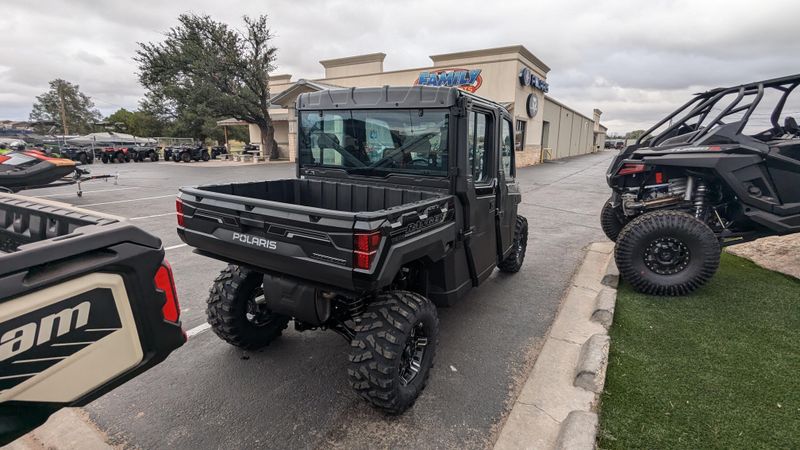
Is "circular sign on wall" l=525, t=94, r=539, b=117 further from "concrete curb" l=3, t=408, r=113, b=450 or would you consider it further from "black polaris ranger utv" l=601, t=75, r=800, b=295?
"concrete curb" l=3, t=408, r=113, b=450

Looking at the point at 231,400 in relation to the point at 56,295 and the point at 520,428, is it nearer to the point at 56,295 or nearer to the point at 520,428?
the point at 56,295

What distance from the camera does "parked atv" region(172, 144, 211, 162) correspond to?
28047mm

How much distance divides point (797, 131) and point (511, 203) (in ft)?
13.8

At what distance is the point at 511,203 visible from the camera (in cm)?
455

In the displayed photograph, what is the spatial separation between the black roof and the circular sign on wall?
24710 millimetres

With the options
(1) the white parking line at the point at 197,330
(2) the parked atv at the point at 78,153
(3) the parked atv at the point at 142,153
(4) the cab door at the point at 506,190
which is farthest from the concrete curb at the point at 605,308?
(3) the parked atv at the point at 142,153

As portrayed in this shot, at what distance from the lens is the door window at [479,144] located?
3.43 metres

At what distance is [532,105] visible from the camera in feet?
87.2

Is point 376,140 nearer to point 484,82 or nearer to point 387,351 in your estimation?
point 387,351

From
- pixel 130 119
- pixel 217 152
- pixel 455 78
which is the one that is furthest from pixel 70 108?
pixel 455 78

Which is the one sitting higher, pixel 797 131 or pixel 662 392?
pixel 797 131

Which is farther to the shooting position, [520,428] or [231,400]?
[231,400]

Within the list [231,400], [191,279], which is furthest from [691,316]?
[191,279]

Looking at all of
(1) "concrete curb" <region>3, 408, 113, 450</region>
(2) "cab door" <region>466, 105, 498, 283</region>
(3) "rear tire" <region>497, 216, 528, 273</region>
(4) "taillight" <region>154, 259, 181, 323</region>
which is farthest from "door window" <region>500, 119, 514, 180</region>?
(1) "concrete curb" <region>3, 408, 113, 450</region>
